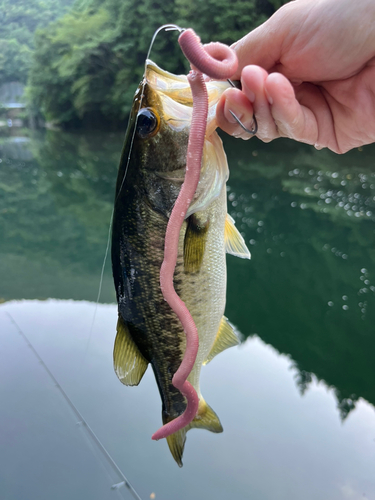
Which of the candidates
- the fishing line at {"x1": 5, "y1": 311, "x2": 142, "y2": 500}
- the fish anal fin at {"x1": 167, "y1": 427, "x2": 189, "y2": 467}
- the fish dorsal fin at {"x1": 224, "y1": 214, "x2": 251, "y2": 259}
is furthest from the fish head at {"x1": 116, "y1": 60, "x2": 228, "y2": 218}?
the fishing line at {"x1": 5, "y1": 311, "x2": 142, "y2": 500}

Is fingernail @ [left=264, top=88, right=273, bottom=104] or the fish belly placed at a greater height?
fingernail @ [left=264, top=88, right=273, bottom=104]

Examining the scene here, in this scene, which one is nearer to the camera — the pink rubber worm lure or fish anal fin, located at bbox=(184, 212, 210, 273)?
the pink rubber worm lure

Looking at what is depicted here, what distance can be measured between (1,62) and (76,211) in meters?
52.7

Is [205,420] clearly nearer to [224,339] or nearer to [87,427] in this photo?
[224,339]

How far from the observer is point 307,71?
1304 millimetres

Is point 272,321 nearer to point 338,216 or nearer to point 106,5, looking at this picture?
point 338,216

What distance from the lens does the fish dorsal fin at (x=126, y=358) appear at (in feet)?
4.42

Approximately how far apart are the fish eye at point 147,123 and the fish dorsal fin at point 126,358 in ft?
2.15

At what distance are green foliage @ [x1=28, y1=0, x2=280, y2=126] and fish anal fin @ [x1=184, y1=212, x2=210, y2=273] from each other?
18508 millimetres

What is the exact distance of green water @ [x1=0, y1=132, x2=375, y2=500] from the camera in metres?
4.46

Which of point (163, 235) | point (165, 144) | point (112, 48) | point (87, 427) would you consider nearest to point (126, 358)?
point (163, 235)

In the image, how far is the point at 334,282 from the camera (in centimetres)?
578

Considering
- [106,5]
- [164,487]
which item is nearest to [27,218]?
[164,487]

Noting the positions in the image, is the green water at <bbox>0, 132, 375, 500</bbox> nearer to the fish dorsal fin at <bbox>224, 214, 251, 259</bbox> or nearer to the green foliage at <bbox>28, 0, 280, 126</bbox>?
the fish dorsal fin at <bbox>224, 214, 251, 259</bbox>
